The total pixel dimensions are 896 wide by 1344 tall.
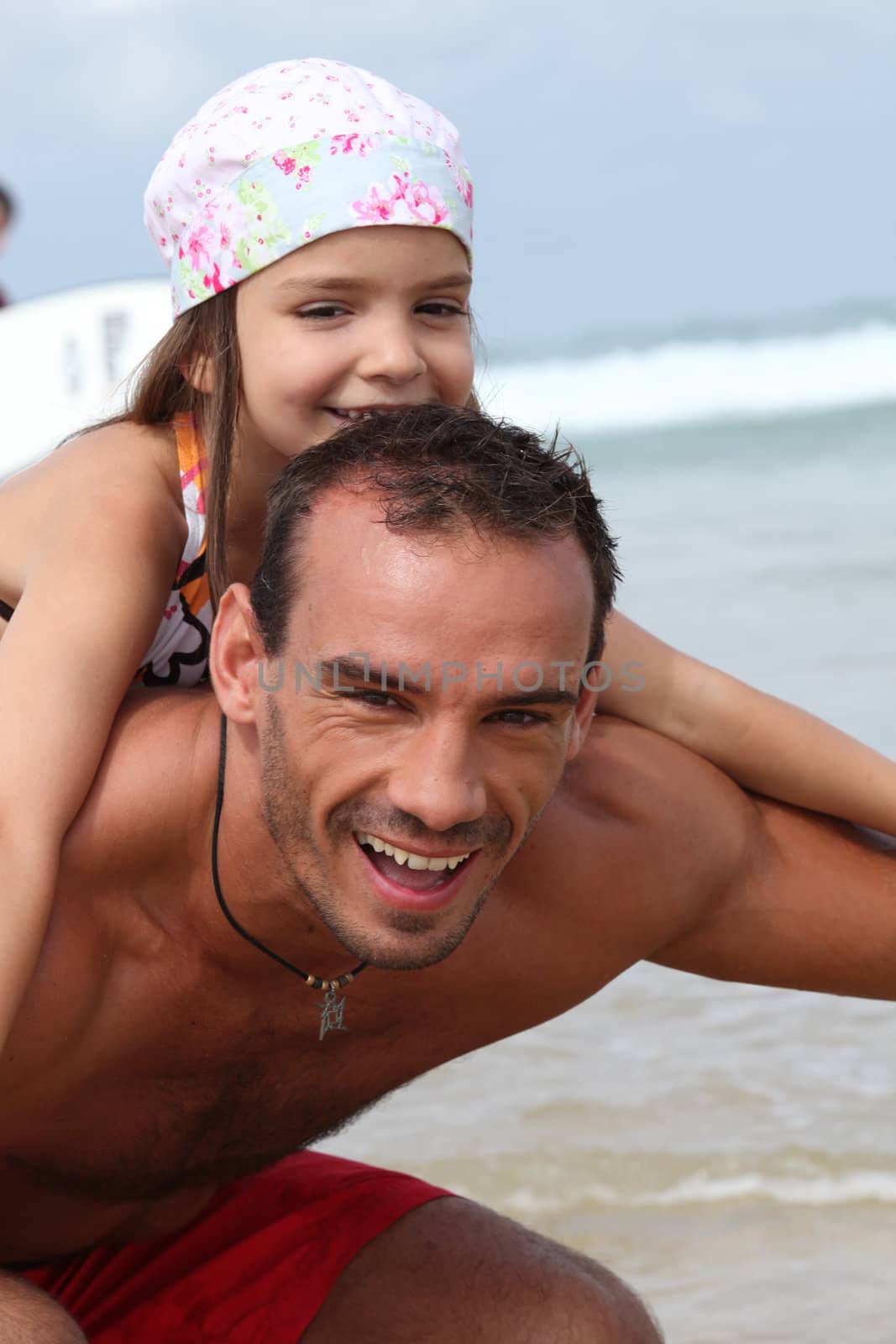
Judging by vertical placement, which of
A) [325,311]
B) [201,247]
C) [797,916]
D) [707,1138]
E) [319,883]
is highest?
[201,247]

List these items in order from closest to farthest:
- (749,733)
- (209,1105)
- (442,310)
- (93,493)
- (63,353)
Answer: (209,1105) < (93,493) < (749,733) < (442,310) < (63,353)

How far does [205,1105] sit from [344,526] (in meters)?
0.92

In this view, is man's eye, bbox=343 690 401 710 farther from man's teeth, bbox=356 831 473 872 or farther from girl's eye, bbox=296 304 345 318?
girl's eye, bbox=296 304 345 318

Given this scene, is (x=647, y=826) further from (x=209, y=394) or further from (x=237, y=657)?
(x=209, y=394)

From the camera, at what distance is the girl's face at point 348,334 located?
2959mm

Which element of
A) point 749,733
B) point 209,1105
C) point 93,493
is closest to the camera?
point 209,1105

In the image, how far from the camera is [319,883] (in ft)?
8.07

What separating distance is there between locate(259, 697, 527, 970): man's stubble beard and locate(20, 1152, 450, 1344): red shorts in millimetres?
754

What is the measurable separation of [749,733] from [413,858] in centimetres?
84

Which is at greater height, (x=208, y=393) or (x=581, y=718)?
(x=208, y=393)

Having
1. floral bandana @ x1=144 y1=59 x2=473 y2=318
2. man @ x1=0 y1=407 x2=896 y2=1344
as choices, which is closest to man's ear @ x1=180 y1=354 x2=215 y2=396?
floral bandana @ x1=144 y1=59 x2=473 y2=318

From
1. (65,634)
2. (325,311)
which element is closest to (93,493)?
(65,634)

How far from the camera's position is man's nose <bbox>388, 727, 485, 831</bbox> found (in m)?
2.27

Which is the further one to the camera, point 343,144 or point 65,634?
point 343,144
